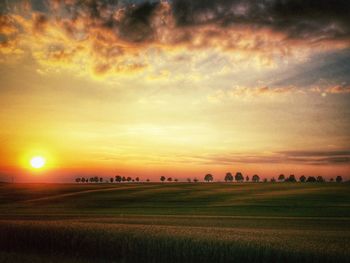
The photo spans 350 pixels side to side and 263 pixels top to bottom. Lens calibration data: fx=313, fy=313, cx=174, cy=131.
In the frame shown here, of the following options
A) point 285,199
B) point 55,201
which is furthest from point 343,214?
point 55,201

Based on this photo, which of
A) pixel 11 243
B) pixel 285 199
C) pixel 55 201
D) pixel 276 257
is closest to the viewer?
pixel 276 257

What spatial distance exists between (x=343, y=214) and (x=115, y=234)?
28.4 meters

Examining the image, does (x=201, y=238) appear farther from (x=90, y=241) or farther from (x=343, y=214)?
(x=343, y=214)

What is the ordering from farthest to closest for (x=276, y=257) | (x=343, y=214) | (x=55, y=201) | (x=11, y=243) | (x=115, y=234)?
(x=55, y=201)
(x=343, y=214)
(x=11, y=243)
(x=115, y=234)
(x=276, y=257)

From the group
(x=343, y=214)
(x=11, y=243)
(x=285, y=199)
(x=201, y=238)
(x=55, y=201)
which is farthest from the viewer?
(x=55, y=201)

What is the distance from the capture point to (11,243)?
65.8 ft

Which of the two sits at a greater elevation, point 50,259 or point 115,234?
point 115,234

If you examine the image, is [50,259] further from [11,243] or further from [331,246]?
[331,246]

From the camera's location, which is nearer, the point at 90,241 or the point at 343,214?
the point at 90,241

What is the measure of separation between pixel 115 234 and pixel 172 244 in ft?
11.7

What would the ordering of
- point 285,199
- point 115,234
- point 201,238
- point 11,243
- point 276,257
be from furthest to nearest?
point 285,199
point 11,243
point 115,234
point 201,238
point 276,257

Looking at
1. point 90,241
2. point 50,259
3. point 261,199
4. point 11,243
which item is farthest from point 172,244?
point 261,199

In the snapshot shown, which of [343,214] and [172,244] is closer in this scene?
[172,244]

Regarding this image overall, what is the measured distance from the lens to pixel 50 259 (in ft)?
55.5
